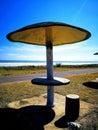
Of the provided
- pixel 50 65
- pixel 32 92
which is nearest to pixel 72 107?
pixel 50 65

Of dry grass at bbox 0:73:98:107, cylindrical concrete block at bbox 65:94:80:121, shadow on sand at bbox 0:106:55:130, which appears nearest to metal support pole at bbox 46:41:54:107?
shadow on sand at bbox 0:106:55:130

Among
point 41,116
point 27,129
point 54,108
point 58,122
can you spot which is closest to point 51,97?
point 54,108

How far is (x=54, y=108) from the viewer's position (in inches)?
253

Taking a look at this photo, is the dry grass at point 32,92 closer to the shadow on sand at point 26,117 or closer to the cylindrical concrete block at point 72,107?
the shadow on sand at point 26,117

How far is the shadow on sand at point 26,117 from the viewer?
4629 mm

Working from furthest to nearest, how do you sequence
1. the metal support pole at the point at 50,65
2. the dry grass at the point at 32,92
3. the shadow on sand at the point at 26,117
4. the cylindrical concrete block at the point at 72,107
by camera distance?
the dry grass at the point at 32,92 → the metal support pole at the point at 50,65 → the cylindrical concrete block at the point at 72,107 → the shadow on sand at the point at 26,117

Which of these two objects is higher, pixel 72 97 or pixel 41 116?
pixel 72 97

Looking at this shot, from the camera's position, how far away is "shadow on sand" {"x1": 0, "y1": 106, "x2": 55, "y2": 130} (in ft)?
15.2

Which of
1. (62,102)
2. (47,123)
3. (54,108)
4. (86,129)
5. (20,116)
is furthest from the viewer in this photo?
(62,102)

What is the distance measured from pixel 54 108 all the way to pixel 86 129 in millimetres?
2176

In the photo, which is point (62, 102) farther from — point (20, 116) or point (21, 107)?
point (20, 116)

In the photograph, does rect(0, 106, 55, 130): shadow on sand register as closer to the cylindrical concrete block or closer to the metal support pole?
the metal support pole

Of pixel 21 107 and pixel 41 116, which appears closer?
pixel 41 116

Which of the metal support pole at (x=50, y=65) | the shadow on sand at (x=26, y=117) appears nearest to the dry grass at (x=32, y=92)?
the shadow on sand at (x=26, y=117)
